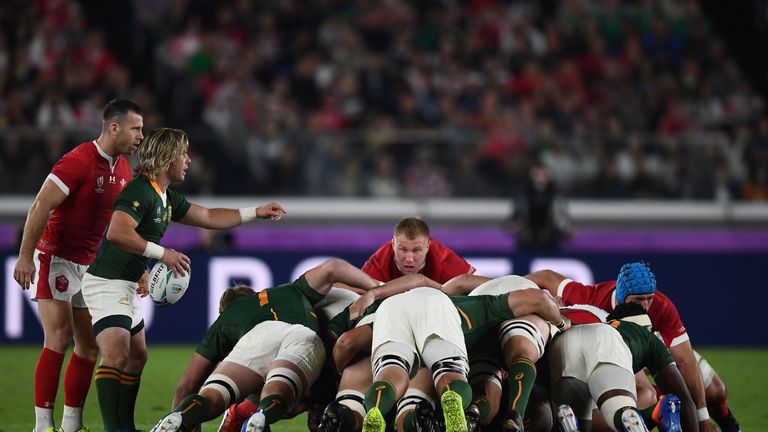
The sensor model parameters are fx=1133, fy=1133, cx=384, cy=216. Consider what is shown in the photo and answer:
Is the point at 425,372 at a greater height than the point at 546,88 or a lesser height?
lesser

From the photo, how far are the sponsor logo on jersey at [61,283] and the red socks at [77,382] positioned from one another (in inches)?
17.5

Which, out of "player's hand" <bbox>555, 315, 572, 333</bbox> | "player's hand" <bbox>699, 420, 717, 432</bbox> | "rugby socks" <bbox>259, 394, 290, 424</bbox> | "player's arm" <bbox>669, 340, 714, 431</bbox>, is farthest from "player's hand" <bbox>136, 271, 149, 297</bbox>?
"player's hand" <bbox>699, 420, 717, 432</bbox>

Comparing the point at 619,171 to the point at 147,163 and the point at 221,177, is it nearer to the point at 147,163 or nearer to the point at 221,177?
the point at 221,177

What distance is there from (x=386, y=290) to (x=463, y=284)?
580mm

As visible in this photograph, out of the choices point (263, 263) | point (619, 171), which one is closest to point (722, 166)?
point (619, 171)

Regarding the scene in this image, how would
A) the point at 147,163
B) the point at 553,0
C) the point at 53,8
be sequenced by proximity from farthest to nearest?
1. the point at 553,0
2. the point at 53,8
3. the point at 147,163

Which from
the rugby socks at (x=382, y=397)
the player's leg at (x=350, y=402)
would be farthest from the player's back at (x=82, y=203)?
the rugby socks at (x=382, y=397)

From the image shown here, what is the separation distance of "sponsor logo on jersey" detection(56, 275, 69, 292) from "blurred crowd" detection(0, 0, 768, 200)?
686 centimetres

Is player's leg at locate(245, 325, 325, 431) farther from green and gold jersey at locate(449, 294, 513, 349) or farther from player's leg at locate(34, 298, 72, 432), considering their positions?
player's leg at locate(34, 298, 72, 432)

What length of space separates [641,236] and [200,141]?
231 inches

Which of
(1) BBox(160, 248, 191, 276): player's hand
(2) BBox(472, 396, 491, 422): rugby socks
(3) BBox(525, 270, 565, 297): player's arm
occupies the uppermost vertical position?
(1) BBox(160, 248, 191, 276): player's hand

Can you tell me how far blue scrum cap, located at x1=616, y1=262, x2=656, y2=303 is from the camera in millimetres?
6984

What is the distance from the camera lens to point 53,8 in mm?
15953

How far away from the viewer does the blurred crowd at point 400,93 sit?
1452cm
